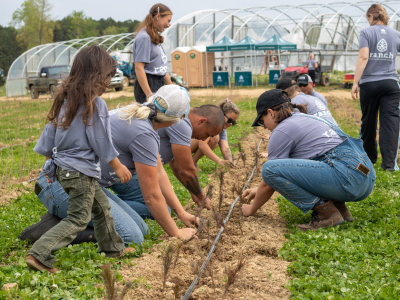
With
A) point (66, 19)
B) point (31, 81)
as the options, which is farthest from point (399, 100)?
point (66, 19)

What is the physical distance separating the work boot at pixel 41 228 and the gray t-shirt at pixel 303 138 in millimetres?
1896

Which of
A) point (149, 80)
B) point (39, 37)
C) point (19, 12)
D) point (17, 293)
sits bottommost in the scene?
point (17, 293)

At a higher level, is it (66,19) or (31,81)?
(66,19)

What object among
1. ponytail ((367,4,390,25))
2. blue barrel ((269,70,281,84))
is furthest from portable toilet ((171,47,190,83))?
ponytail ((367,4,390,25))

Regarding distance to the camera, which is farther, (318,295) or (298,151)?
(298,151)

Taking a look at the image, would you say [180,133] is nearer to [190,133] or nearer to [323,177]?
[190,133]

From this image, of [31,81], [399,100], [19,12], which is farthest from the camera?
[19,12]

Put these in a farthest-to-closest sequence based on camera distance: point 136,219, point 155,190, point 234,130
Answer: point 234,130 < point 136,219 < point 155,190

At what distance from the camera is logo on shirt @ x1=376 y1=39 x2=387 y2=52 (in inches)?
225

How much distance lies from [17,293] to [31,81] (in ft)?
80.6

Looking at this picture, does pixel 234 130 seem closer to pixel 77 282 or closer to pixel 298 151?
pixel 298 151

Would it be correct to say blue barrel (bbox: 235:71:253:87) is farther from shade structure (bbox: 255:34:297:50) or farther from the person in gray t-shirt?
the person in gray t-shirt

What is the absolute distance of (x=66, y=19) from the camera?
71.8 meters

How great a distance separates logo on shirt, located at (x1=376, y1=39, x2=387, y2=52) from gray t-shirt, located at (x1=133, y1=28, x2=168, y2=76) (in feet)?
9.74
